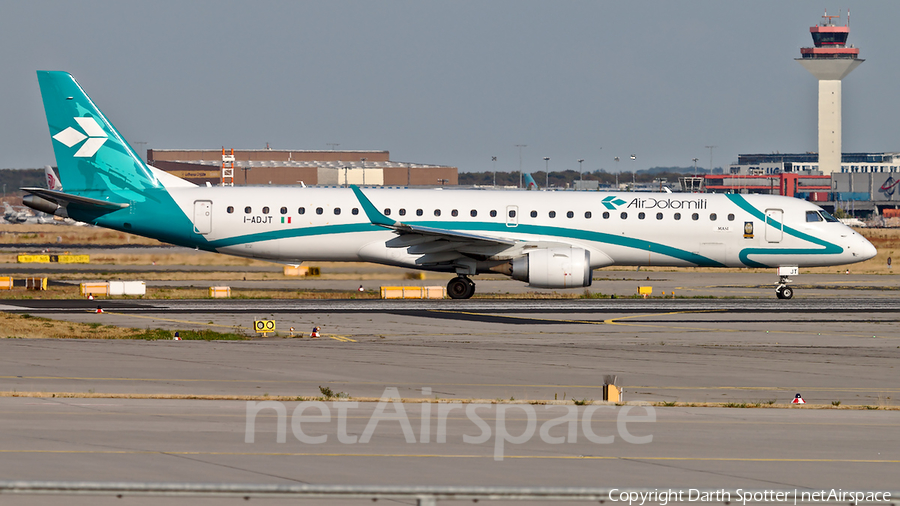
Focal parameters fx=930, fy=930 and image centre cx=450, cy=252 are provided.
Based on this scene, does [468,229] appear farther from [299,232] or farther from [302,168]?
[302,168]

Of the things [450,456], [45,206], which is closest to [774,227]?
[450,456]

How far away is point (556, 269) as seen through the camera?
33.2 meters

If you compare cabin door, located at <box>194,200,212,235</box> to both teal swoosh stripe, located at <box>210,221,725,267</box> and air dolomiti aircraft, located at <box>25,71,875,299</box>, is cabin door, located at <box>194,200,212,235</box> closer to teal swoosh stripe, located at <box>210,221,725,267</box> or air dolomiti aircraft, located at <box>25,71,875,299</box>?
air dolomiti aircraft, located at <box>25,71,875,299</box>

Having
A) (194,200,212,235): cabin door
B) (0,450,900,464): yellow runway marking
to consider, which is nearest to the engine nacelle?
(194,200,212,235): cabin door

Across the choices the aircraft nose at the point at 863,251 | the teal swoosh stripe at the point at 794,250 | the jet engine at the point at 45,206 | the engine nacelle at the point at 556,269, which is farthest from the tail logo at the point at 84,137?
the aircraft nose at the point at 863,251

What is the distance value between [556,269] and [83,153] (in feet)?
60.7

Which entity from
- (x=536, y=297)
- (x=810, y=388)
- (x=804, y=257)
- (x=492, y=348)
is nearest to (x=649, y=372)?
(x=810, y=388)

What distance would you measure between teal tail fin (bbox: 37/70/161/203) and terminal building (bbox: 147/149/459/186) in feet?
312

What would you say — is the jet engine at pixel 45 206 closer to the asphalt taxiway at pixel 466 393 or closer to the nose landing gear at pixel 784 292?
the asphalt taxiway at pixel 466 393

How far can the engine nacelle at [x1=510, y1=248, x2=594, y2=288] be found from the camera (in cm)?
3328

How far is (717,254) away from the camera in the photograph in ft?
119

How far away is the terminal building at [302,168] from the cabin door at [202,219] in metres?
96.0

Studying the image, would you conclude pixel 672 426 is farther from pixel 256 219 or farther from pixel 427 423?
pixel 256 219

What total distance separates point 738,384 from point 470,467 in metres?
→ 8.63
